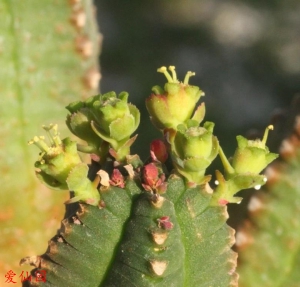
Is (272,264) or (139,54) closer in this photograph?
(272,264)

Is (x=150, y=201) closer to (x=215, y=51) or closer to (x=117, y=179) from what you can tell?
(x=117, y=179)

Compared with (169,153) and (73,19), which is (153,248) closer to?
(169,153)

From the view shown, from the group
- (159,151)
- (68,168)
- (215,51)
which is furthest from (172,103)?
(215,51)

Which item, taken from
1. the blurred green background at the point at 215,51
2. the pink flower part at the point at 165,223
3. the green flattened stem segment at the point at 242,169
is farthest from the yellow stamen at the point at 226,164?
the blurred green background at the point at 215,51

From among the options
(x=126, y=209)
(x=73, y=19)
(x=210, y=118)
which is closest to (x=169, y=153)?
(x=126, y=209)

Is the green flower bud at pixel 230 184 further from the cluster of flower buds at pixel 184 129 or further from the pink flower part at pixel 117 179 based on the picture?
the pink flower part at pixel 117 179

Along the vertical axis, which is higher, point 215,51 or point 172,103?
point 172,103
